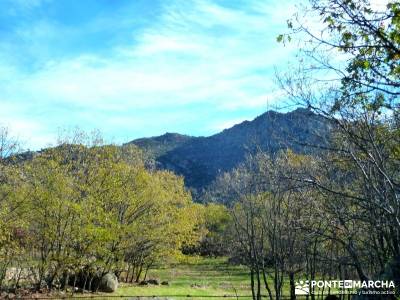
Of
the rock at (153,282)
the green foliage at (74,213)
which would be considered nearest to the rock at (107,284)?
the green foliage at (74,213)

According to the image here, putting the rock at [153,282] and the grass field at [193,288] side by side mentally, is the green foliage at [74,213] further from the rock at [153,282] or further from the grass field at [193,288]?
the rock at [153,282]

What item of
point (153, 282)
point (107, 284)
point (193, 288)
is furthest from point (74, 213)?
point (153, 282)

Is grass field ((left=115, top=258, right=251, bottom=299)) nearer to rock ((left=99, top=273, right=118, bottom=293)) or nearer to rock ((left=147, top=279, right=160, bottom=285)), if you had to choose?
rock ((left=99, top=273, right=118, bottom=293))

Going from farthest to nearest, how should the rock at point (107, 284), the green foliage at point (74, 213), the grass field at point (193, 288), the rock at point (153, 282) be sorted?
the rock at point (153, 282) → the grass field at point (193, 288) → the rock at point (107, 284) → the green foliage at point (74, 213)

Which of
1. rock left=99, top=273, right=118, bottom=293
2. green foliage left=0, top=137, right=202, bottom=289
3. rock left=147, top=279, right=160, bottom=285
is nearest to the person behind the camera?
green foliage left=0, top=137, right=202, bottom=289

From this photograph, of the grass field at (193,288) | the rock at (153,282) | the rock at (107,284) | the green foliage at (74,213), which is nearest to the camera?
the green foliage at (74,213)

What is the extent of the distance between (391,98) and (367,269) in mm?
10815

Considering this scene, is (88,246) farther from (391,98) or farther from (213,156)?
(213,156)

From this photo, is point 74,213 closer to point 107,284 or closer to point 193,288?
point 107,284

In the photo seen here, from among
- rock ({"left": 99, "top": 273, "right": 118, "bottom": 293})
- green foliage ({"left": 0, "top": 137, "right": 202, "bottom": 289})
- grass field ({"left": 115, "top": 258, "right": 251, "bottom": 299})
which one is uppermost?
green foliage ({"left": 0, "top": 137, "right": 202, "bottom": 289})

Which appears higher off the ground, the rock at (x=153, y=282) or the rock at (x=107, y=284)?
the rock at (x=107, y=284)

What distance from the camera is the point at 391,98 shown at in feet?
19.8

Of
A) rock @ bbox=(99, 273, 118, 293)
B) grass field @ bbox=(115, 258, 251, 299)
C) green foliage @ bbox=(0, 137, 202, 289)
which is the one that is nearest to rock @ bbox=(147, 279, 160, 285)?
grass field @ bbox=(115, 258, 251, 299)

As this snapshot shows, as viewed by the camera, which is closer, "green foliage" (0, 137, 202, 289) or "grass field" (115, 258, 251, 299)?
"green foliage" (0, 137, 202, 289)
